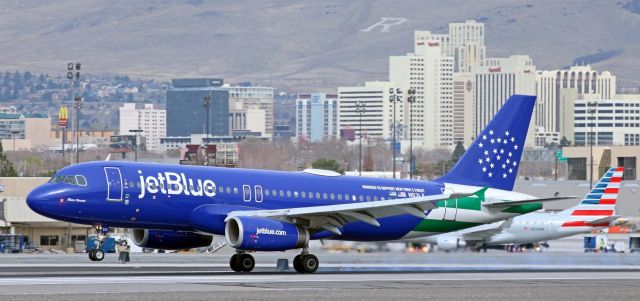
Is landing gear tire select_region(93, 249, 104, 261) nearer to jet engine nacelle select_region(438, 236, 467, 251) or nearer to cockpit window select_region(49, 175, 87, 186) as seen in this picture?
cockpit window select_region(49, 175, 87, 186)

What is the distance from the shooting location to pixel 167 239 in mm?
64438

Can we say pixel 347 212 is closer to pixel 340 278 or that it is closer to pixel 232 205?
pixel 340 278

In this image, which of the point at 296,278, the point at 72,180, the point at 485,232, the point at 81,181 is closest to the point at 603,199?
the point at 485,232

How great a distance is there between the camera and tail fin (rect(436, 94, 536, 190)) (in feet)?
234

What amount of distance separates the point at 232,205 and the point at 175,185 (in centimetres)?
239

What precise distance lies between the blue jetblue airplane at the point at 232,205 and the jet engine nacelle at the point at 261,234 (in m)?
0.04

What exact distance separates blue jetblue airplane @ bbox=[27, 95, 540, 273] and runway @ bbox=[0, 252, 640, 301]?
1.52m

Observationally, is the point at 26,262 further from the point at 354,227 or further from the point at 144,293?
the point at 144,293

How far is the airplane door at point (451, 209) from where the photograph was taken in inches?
2734

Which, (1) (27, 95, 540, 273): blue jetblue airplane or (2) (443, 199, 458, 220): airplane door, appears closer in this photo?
(1) (27, 95, 540, 273): blue jetblue airplane

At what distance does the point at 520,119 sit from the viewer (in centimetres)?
7175

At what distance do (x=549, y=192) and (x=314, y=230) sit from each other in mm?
122726

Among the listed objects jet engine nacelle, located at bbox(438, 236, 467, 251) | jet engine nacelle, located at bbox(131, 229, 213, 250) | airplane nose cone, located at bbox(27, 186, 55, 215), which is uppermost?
airplane nose cone, located at bbox(27, 186, 55, 215)

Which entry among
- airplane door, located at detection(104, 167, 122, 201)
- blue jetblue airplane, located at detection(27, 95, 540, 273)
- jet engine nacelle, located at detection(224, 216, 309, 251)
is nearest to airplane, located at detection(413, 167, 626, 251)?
blue jetblue airplane, located at detection(27, 95, 540, 273)
